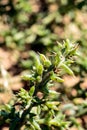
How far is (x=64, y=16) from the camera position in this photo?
3.83 metres

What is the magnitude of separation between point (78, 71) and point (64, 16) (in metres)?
1.11

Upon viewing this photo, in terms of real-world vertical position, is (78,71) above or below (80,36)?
below

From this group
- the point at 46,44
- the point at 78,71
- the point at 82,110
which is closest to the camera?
the point at 82,110

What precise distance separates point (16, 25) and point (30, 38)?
0.20m

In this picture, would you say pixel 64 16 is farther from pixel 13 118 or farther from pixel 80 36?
pixel 13 118

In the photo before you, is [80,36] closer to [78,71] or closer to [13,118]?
[78,71]

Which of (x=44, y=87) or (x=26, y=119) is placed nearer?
(x=44, y=87)

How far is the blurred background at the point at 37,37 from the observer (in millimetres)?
2992

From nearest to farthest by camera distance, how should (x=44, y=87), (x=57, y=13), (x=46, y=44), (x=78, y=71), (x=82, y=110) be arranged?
(x=44, y=87) < (x=82, y=110) < (x=78, y=71) < (x=46, y=44) < (x=57, y=13)

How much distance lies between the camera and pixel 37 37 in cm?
360

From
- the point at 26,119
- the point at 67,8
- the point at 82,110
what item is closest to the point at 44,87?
the point at 26,119

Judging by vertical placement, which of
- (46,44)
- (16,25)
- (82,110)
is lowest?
(82,110)

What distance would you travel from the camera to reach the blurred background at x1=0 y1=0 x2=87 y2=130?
2.99 metres

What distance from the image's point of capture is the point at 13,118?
1.78 metres
